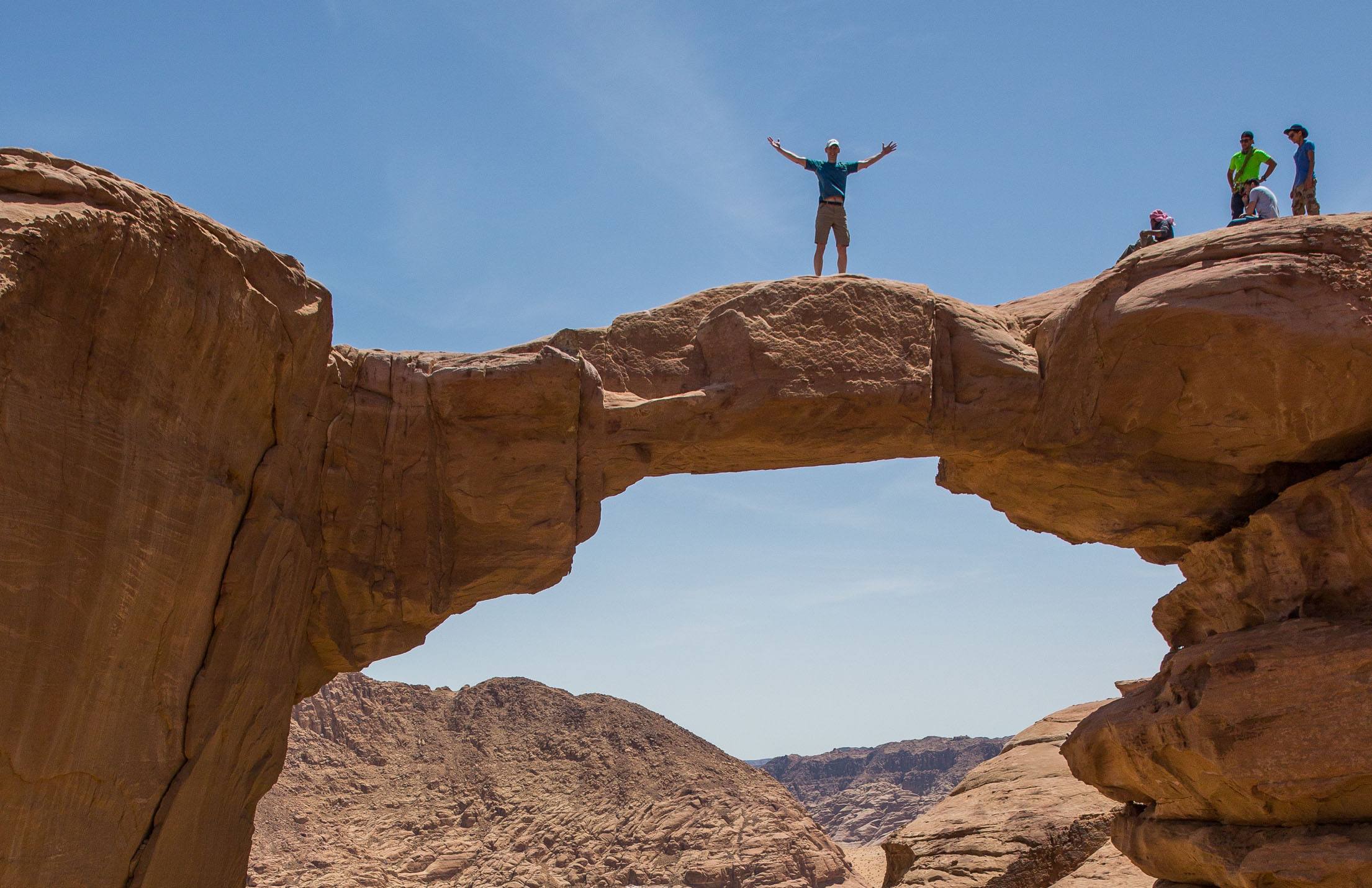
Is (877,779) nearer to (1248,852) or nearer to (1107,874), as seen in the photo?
(1107,874)

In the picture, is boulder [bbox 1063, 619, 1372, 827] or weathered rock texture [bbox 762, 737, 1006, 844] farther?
weathered rock texture [bbox 762, 737, 1006, 844]

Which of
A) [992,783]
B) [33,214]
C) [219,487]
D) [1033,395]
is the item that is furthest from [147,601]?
[992,783]

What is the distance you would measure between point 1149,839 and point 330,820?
19.4m

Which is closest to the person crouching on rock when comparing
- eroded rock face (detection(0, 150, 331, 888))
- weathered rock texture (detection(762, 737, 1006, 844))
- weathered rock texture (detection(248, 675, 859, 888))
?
eroded rock face (detection(0, 150, 331, 888))

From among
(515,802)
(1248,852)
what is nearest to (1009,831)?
(1248,852)

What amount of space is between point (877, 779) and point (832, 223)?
41540 millimetres

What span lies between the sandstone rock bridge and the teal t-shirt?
125 cm

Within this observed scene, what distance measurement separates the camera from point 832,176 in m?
13.6

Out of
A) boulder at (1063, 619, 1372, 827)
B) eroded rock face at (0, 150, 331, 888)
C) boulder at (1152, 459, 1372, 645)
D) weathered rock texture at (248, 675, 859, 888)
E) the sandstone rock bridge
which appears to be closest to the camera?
eroded rock face at (0, 150, 331, 888)

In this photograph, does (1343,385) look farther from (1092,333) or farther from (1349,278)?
(1092,333)

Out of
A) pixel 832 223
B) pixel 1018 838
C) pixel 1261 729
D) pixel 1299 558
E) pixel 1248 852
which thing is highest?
pixel 832 223

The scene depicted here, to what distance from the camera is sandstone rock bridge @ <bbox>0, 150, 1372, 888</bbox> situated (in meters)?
10.2

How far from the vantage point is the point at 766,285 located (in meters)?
12.9

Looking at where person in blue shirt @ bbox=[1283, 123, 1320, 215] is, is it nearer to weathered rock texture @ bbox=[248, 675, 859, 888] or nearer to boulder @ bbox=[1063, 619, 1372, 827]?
boulder @ bbox=[1063, 619, 1372, 827]
